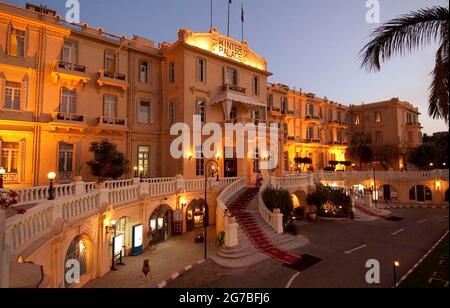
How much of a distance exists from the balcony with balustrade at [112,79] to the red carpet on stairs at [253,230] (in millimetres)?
14120

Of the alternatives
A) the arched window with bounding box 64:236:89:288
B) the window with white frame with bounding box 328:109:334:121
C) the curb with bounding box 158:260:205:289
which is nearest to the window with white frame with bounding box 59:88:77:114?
the arched window with bounding box 64:236:89:288

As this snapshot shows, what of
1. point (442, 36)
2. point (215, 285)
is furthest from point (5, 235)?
point (442, 36)

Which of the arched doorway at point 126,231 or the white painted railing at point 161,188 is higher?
the white painted railing at point 161,188

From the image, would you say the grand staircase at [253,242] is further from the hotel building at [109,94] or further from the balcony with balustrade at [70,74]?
the balcony with balustrade at [70,74]

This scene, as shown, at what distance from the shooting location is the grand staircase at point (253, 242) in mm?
14609

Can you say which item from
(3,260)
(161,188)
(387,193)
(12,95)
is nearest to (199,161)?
(161,188)

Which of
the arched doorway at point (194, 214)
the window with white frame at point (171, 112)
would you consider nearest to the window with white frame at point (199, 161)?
the arched doorway at point (194, 214)

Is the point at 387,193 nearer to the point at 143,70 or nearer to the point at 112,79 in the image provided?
the point at 143,70

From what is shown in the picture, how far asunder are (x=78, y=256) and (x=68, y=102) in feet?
46.2

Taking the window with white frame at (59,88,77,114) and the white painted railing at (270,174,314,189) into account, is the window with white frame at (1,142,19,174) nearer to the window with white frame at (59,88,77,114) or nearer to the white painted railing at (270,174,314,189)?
the window with white frame at (59,88,77,114)

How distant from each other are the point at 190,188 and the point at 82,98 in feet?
38.3

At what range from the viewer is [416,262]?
44.1 ft

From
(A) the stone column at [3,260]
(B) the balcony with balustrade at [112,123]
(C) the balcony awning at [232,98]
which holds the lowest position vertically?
(A) the stone column at [3,260]

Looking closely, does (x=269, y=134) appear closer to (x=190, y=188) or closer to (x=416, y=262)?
(x=190, y=188)
